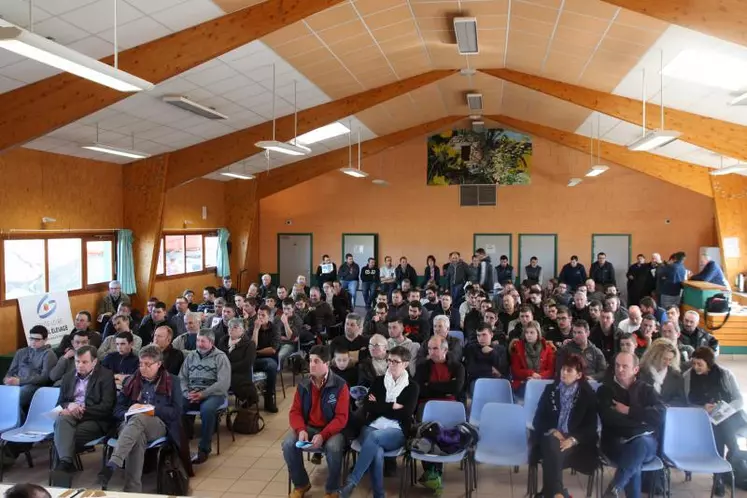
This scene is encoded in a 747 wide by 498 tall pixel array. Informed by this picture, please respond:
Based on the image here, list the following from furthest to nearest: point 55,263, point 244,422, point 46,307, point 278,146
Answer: point 55,263 → point 46,307 → point 278,146 → point 244,422

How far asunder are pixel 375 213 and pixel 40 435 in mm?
11931

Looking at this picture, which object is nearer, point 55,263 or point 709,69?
point 709,69

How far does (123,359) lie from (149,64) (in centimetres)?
304

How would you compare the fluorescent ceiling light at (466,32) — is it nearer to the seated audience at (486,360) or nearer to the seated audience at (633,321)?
the seated audience at (486,360)

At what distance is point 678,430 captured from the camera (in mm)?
4613

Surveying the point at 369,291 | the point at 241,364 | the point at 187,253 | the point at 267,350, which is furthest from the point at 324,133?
the point at 241,364

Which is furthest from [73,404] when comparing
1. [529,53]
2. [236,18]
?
[529,53]

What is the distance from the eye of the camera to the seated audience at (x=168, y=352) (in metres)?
6.16

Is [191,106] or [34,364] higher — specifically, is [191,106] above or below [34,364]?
above

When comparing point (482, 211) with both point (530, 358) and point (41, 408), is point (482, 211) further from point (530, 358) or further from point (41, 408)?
point (41, 408)

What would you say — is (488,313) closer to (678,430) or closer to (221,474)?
(678,430)

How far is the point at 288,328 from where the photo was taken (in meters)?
8.12

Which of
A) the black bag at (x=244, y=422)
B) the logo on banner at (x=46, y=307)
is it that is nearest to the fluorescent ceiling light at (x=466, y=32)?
the black bag at (x=244, y=422)

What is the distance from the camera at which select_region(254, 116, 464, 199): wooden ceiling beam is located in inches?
587
